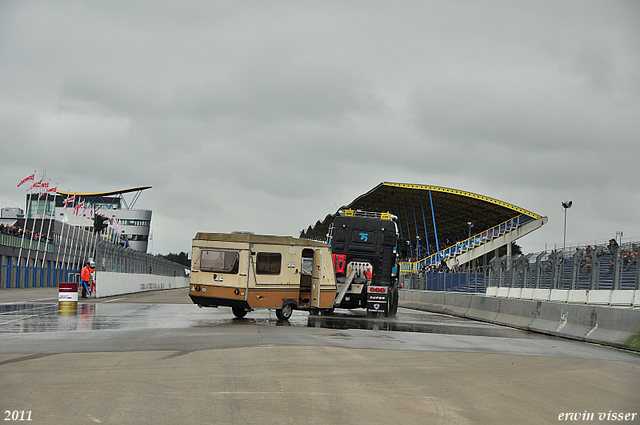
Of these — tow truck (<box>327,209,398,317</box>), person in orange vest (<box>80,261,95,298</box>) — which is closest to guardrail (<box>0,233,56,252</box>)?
person in orange vest (<box>80,261,95,298</box>)

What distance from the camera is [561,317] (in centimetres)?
1870

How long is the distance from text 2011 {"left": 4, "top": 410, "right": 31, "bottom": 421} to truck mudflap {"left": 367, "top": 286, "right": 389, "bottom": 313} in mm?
17989

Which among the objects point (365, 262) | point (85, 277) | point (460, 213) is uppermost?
point (460, 213)

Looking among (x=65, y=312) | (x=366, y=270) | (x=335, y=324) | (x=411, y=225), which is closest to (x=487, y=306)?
(x=366, y=270)

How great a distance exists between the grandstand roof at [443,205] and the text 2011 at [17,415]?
5947 centimetres

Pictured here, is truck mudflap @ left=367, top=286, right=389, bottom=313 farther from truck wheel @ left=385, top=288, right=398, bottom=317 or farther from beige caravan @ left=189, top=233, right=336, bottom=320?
beige caravan @ left=189, top=233, right=336, bottom=320

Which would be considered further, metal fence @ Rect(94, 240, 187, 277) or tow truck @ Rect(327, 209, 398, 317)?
metal fence @ Rect(94, 240, 187, 277)

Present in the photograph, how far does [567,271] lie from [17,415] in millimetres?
18259

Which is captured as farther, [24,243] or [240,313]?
[24,243]

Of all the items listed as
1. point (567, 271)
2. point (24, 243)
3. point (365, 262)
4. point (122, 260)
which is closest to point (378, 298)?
point (365, 262)

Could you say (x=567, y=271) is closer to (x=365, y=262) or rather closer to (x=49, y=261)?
(x=365, y=262)

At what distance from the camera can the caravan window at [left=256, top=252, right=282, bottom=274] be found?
19.9 meters

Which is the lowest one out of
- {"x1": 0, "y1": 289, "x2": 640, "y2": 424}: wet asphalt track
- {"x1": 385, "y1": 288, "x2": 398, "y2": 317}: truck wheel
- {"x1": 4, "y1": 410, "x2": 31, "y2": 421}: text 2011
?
{"x1": 4, "y1": 410, "x2": 31, "y2": 421}: text 2011

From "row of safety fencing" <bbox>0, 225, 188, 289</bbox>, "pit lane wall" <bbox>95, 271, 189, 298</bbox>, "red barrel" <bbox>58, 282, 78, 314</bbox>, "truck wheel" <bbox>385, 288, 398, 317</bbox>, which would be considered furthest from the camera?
"row of safety fencing" <bbox>0, 225, 188, 289</bbox>
